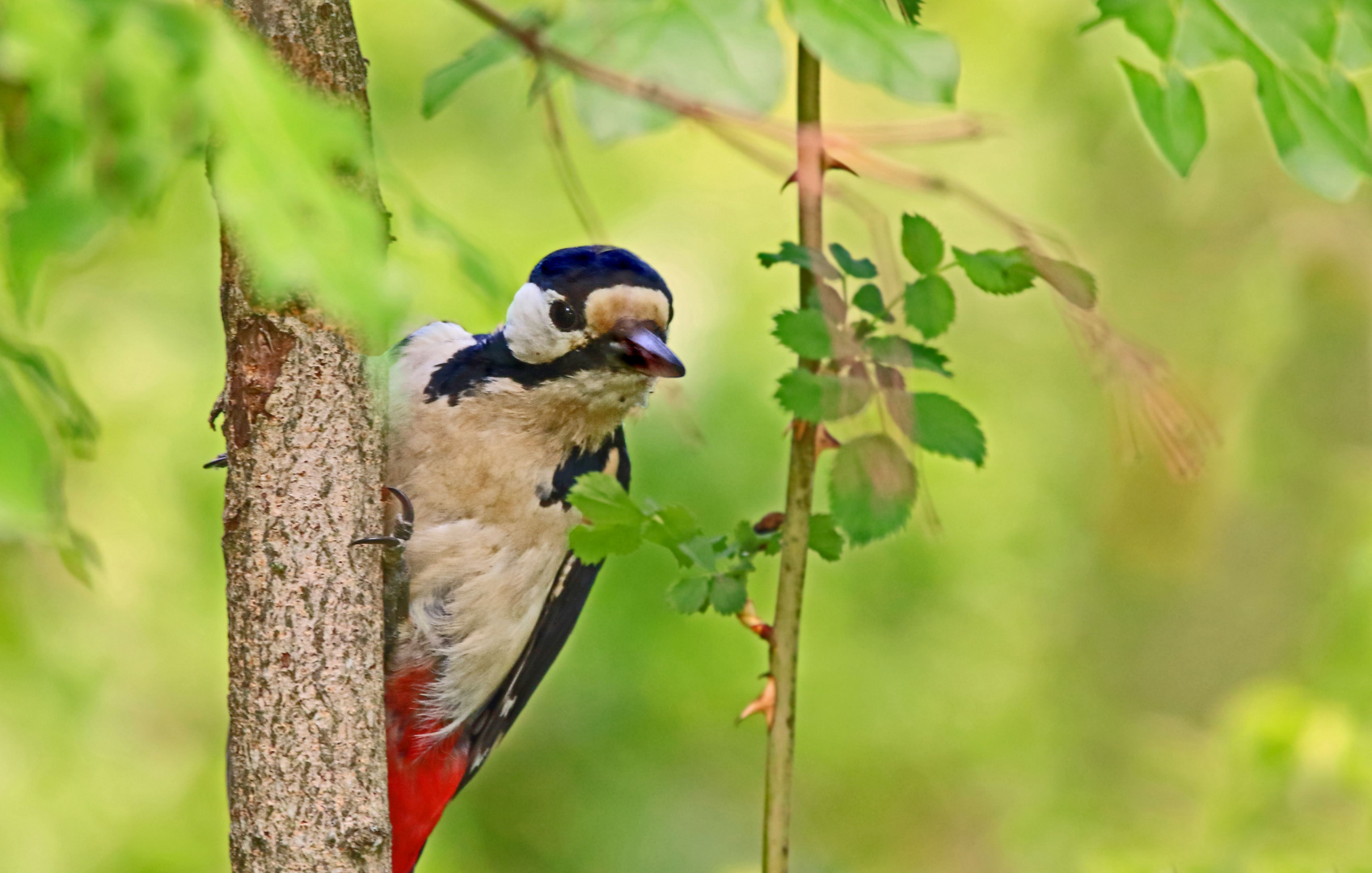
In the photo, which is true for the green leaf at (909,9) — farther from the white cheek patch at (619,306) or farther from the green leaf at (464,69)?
the white cheek patch at (619,306)

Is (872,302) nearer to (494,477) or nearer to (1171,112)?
(1171,112)

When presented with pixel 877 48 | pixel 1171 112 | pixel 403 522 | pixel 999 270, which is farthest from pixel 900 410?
pixel 403 522

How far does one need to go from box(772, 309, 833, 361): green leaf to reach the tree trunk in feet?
1.64

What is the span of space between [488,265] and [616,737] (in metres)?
3.63

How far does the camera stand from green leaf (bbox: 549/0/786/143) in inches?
34.8

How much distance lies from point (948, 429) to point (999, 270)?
0.61ft

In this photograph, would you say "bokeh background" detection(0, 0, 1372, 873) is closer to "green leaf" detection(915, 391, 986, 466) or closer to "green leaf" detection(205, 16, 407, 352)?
"green leaf" detection(915, 391, 986, 466)

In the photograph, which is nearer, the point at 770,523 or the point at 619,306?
the point at 770,523

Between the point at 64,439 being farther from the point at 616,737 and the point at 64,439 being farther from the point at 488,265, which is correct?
the point at 616,737

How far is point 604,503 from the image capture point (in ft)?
4.82

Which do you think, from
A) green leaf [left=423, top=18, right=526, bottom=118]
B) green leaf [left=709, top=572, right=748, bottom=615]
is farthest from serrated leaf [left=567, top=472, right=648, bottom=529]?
green leaf [left=423, top=18, right=526, bottom=118]

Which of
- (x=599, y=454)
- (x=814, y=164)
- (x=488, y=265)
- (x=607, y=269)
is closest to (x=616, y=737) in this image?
(x=599, y=454)

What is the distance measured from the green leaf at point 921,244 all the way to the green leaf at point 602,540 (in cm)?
45

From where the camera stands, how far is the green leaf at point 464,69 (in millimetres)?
1347
